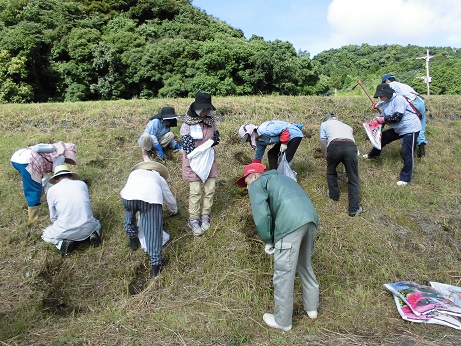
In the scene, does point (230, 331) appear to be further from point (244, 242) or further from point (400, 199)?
point (400, 199)

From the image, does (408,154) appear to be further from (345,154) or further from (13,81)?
(13,81)

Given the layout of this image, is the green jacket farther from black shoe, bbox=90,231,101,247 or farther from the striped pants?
black shoe, bbox=90,231,101,247

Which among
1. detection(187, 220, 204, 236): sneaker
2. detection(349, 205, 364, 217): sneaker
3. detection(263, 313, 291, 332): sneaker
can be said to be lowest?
detection(263, 313, 291, 332): sneaker

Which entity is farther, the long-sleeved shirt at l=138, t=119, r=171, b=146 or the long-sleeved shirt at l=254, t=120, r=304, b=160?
the long-sleeved shirt at l=138, t=119, r=171, b=146

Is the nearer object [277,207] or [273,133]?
[277,207]

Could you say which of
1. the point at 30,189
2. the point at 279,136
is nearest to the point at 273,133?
the point at 279,136

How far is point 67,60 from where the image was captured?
1516 cm

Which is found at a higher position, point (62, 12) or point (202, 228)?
point (62, 12)

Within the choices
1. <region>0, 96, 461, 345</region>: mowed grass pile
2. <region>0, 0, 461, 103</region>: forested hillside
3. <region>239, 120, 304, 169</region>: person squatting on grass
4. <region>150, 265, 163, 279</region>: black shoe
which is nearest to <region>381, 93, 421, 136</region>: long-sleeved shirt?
<region>0, 96, 461, 345</region>: mowed grass pile

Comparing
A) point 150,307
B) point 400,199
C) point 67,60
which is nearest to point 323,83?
point 67,60

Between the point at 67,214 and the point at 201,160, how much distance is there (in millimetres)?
1686

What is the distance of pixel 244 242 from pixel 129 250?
1.45 meters

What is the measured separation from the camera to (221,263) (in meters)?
4.04

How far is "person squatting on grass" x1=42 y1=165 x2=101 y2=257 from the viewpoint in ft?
13.0
